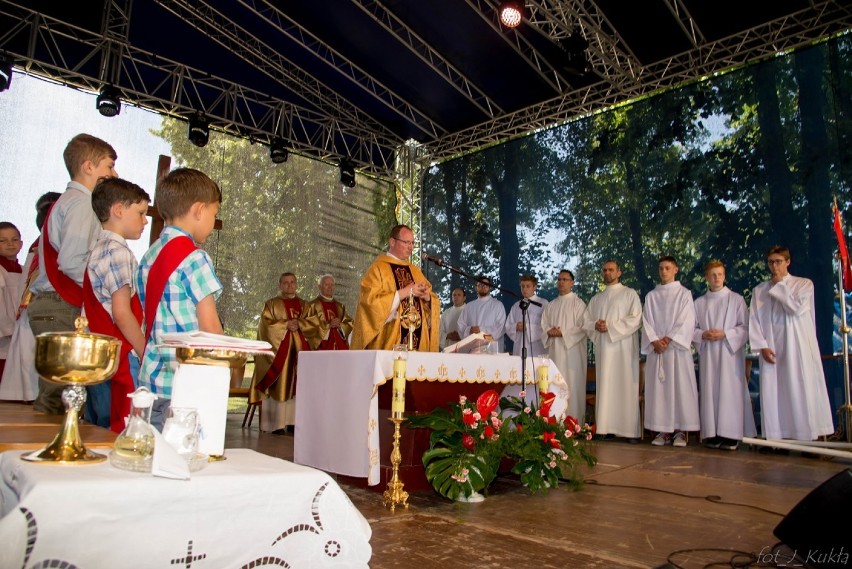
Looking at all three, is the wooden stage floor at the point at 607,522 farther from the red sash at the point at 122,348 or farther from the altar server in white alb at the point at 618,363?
the altar server in white alb at the point at 618,363

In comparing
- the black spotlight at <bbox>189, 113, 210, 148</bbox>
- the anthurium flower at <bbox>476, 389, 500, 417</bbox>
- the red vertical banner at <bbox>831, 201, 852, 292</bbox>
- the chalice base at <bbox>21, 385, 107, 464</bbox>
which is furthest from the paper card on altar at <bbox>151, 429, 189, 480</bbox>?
the black spotlight at <bbox>189, 113, 210, 148</bbox>

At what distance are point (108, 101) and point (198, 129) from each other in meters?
1.24

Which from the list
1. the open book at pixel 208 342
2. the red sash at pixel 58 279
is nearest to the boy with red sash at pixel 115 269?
the red sash at pixel 58 279

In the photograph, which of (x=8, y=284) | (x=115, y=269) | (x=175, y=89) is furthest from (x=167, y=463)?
(x=175, y=89)

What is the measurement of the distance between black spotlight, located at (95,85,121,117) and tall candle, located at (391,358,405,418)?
6218mm

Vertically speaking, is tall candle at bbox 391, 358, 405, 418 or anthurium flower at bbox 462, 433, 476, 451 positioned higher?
tall candle at bbox 391, 358, 405, 418

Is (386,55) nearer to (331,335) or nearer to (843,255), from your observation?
(331,335)

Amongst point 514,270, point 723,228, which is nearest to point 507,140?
point 514,270

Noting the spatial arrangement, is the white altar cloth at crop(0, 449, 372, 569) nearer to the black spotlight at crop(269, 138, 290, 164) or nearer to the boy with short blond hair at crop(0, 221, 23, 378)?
the boy with short blond hair at crop(0, 221, 23, 378)

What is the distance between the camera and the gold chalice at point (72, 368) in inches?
41.9

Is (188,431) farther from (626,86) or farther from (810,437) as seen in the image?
(626,86)

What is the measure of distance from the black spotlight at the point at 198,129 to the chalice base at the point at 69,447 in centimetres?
838

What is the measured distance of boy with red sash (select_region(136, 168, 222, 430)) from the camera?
1689 mm

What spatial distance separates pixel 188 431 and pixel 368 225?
437 inches
